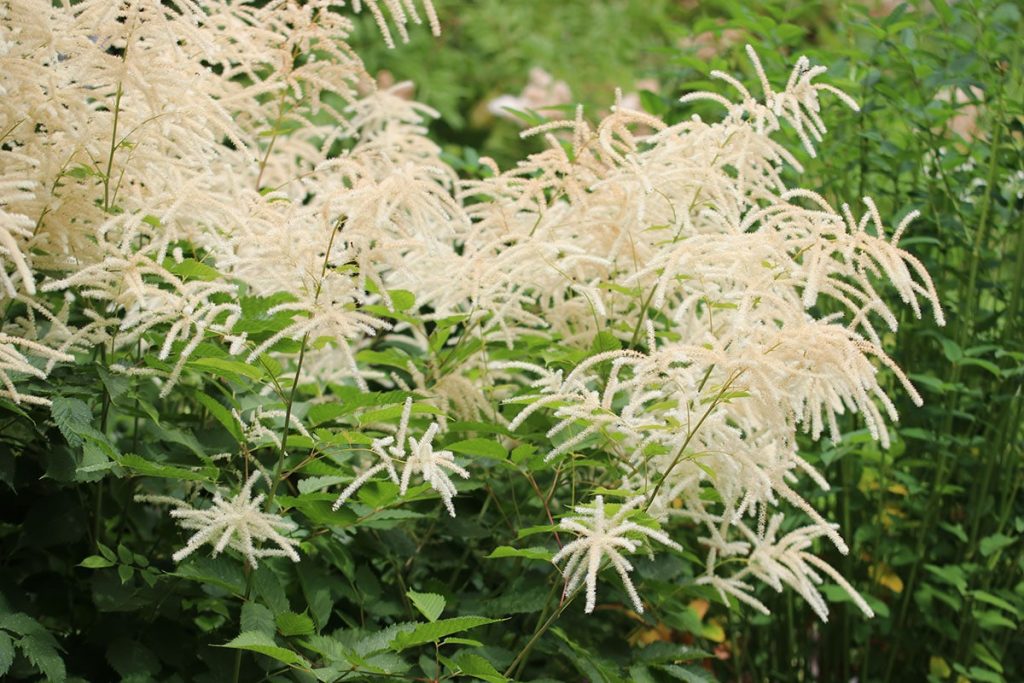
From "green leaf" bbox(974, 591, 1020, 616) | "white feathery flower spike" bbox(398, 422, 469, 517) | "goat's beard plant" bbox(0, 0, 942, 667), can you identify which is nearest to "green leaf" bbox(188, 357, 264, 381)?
"goat's beard plant" bbox(0, 0, 942, 667)

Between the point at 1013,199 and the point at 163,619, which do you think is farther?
the point at 1013,199

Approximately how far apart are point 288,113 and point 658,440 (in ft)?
3.99

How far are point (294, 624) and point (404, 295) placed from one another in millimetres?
702

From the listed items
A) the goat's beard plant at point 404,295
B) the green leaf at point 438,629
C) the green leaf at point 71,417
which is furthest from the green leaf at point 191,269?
the green leaf at point 438,629

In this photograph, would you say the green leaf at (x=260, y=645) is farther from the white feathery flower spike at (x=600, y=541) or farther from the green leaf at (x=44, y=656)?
the white feathery flower spike at (x=600, y=541)

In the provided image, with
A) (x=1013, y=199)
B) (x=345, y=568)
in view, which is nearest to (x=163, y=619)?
(x=345, y=568)

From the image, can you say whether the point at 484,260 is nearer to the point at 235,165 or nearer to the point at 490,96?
the point at 235,165

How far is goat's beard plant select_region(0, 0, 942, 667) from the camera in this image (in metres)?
2.08

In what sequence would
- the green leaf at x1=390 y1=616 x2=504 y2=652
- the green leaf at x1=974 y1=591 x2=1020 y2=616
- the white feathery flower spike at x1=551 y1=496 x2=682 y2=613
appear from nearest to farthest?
the white feathery flower spike at x1=551 y1=496 x2=682 y2=613
the green leaf at x1=390 y1=616 x2=504 y2=652
the green leaf at x1=974 y1=591 x2=1020 y2=616

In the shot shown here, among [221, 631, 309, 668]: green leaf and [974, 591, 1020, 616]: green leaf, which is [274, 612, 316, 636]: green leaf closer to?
[221, 631, 309, 668]: green leaf

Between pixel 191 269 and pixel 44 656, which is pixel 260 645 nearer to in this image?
pixel 44 656

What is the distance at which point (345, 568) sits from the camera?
2.40 metres

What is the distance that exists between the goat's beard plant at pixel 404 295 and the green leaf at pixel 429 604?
0.20 metres

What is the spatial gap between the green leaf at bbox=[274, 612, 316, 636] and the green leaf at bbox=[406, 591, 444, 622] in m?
0.20
